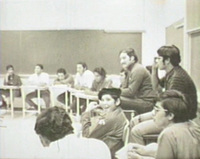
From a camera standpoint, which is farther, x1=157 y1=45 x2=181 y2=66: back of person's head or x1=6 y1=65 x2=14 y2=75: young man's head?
x1=6 y1=65 x2=14 y2=75: young man's head

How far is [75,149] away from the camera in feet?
6.89

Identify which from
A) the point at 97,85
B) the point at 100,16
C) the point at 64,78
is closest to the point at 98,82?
the point at 97,85

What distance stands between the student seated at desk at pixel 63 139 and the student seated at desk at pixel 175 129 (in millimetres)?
411

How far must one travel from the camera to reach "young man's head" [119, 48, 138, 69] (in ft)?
6.70

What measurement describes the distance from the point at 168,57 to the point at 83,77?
61 cm

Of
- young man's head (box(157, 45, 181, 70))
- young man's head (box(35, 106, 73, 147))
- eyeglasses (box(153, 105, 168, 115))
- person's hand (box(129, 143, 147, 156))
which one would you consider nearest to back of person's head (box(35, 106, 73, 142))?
young man's head (box(35, 106, 73, 147))

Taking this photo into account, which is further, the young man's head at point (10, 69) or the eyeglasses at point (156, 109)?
the young man's head at point (10, 69)

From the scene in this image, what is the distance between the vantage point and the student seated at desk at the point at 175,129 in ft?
6.44

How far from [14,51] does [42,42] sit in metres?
0.22

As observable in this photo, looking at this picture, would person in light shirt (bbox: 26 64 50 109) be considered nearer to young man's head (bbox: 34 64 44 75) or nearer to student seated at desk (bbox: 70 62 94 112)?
young man's head (bbox: 34 64 44 75)

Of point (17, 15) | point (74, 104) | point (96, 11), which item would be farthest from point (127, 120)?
point (17, 15)

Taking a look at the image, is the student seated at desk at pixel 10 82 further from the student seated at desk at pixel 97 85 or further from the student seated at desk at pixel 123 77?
the student seated at desk at pixel 123 77

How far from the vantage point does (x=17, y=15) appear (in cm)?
210

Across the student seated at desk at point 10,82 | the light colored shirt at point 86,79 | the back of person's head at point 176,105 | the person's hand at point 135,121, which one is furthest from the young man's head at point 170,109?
the student seated at desk at point 10,82
